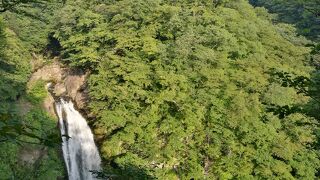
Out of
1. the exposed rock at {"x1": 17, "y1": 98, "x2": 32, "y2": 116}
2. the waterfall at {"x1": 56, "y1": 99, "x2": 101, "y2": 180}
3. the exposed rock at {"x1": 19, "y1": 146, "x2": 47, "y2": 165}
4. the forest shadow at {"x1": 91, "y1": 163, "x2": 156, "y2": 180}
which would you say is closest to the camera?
the forest shadow at {"x1": 91, "y1": 163, "x2": 156, "y2": 180}

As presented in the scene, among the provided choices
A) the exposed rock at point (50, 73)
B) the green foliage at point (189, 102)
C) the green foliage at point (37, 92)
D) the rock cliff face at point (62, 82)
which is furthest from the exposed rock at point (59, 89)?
the green foliage at point (189, 102)

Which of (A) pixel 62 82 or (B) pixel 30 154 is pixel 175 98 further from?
(A) pixel 62 82

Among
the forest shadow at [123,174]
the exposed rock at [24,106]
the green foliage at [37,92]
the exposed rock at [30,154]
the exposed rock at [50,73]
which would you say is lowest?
the exposed rock at [30,154]

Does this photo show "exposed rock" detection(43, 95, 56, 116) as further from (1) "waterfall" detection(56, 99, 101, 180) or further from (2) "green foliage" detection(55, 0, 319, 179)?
(2) "green foliage" detection(55, 0, 319, 179)

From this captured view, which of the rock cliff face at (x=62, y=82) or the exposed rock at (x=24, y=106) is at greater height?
the rock cliff face at (x=62, y=82)

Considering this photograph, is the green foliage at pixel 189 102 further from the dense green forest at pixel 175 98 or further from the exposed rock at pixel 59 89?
the exposed rock at pixel 59 89

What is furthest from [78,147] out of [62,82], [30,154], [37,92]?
[62,82]

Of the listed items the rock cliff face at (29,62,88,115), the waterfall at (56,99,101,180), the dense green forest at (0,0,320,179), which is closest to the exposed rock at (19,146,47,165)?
the dense green forest at (0,0,320,179)
